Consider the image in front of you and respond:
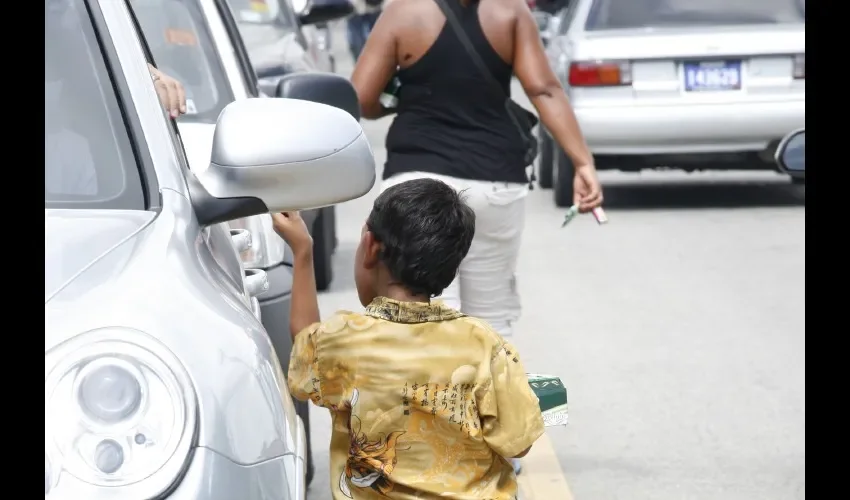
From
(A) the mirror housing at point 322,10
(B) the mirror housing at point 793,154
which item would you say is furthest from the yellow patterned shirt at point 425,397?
(A) the mirror housing at point 322,10

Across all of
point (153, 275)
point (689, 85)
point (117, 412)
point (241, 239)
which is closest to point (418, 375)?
point (153, 275)

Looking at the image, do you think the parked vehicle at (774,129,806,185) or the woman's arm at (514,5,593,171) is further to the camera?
the woman's arm at (514,5,593,171)

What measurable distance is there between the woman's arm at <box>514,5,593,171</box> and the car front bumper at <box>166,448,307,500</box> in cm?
273

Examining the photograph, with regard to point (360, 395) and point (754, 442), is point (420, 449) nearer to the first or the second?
point (360, 395)

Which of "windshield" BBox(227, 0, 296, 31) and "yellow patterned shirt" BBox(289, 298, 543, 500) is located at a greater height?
"yellow patterned shirt" BBox(289, 298, 543, 500)

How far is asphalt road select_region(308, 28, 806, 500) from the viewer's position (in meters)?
5.51

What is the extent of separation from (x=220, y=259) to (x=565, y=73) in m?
8.41

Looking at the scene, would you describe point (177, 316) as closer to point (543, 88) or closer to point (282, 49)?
point (543, 88)

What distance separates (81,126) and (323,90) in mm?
2073

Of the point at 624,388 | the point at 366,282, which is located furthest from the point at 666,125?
the point at 366,282

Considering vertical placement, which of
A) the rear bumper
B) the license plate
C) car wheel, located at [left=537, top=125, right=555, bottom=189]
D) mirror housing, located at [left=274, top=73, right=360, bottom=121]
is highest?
mirror housing, located at [left=274, top=73, right=360, bottom=121]

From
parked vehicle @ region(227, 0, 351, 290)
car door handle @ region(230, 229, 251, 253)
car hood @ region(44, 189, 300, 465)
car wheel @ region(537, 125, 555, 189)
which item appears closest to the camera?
A: car hood @ region(44, 189, 300, 465)

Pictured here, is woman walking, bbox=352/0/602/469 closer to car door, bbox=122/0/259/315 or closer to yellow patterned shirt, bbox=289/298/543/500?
car door, bbox=122/0/259/315

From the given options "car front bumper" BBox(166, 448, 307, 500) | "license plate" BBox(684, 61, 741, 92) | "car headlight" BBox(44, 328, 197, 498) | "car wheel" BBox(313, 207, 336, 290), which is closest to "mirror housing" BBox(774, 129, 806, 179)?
"car front bumper" BBox(166, 448, 307, 500)
